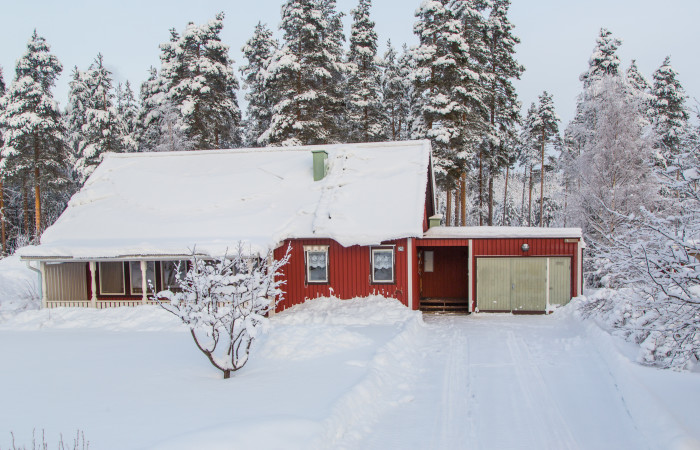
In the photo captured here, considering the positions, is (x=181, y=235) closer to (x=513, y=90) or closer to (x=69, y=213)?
(x=69, y=213)

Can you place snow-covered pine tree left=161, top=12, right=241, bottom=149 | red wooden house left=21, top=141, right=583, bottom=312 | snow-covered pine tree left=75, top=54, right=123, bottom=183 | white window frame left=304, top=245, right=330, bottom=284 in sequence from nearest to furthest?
red wooden house left=21, top=141, right=583, bottom=312
white window frame left=304, top=245, right=330, bottom=284
snow-covered pine tree left=161, top=12, right=241, bottom=149
snow-covered pine tree left=75, top=54, right=123, bottom=183

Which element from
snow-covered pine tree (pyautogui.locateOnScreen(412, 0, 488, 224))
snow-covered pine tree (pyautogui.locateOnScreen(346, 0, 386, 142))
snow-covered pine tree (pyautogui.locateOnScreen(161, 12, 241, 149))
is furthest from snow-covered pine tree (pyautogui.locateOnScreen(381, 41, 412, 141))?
snow-covered pine tree (pyautogui.locateOnScreen(161, 12, 241, 149))

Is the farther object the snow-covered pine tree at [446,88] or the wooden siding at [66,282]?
the snow-covered pine tree at [446,88]

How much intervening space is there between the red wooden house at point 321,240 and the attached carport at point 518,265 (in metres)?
0.04

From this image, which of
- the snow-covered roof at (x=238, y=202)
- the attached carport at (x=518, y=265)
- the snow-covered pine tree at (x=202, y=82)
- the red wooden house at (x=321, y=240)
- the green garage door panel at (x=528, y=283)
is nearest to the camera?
the snow-covered roof at (x=238, y=202)

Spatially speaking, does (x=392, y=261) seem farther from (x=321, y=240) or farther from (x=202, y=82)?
(x=202, y=82)

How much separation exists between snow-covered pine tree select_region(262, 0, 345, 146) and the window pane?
11634mm

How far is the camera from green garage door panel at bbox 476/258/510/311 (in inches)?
665

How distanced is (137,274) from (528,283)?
A: 46.6ft

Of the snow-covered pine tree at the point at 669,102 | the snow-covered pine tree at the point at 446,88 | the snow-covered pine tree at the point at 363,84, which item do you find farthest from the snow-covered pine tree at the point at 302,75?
the snow-covered pine tree at the point at 669,102

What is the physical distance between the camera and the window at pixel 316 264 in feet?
53.9

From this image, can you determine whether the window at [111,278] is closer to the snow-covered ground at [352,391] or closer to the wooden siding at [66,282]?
the wooden siding at [66,282]

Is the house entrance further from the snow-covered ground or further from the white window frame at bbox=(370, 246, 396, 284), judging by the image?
the snow-covered ground

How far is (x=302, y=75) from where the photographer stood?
26797 millimetres
